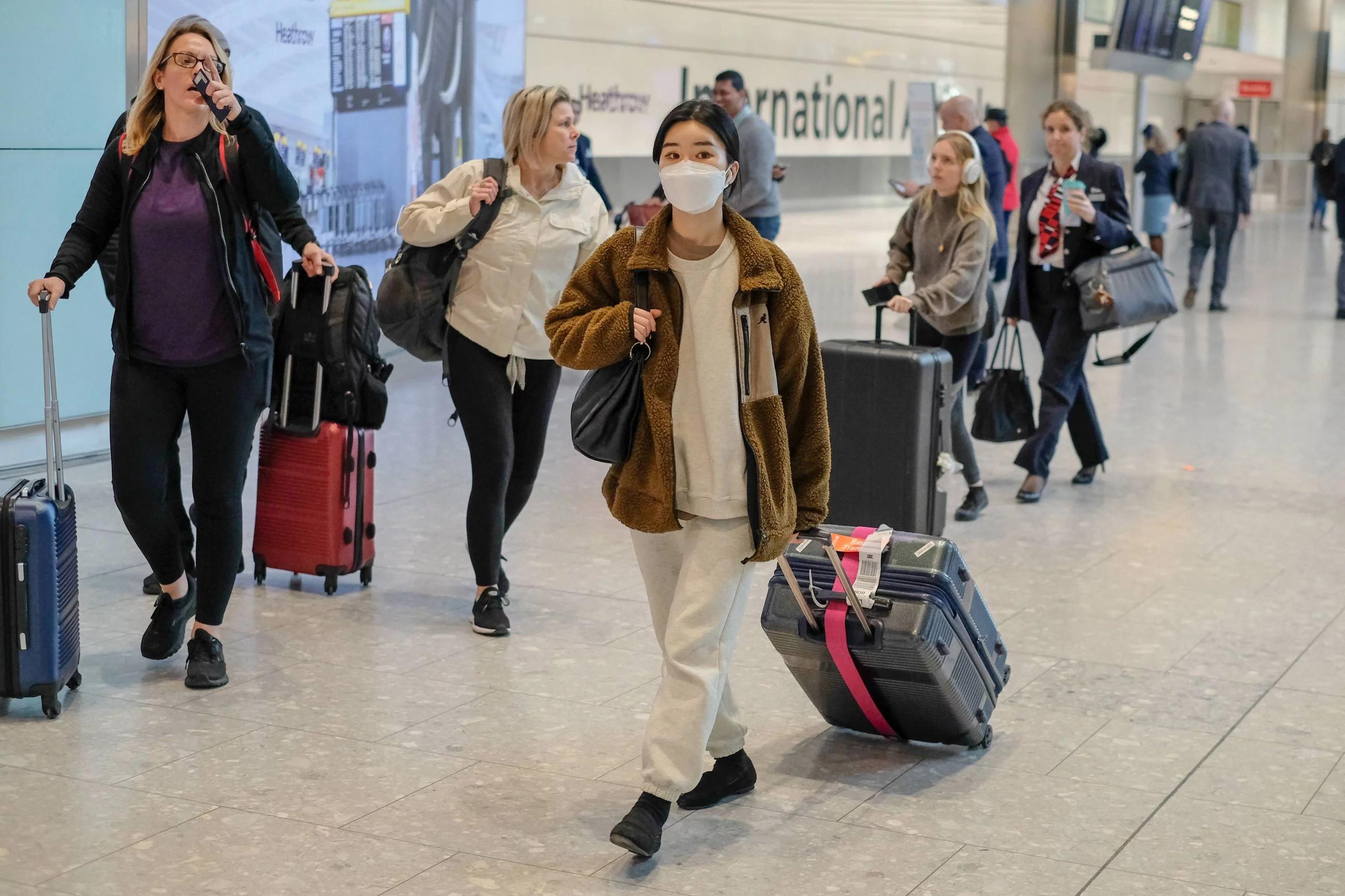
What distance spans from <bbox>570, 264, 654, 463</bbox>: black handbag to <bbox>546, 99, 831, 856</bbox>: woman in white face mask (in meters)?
A: 0.02

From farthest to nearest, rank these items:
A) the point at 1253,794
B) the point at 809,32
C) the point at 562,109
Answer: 1. the point at 809,32
2. the point at 562,109
3. the point at 1253,794

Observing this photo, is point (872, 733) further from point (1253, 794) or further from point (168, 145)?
point (168, 145)

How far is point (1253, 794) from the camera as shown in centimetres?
383

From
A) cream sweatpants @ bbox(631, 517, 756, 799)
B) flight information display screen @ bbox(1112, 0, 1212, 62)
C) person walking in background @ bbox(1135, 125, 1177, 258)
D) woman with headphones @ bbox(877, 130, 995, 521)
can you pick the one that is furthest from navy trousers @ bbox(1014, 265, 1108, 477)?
flight information display screen @ bbox(1112, 0, 1212, 62)

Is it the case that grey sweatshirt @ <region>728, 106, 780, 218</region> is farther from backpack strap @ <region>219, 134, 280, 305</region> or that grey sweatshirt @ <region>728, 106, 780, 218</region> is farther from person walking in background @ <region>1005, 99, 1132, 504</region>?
backpack strap @ <region>219, 134, 280, 305</region>

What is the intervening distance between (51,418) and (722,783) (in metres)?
2.02

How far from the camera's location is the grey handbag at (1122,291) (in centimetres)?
699

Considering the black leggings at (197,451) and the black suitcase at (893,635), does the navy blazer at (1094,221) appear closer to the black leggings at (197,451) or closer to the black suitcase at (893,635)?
the black suitcase at (893,635)

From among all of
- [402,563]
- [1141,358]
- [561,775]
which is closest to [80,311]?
[402,563]

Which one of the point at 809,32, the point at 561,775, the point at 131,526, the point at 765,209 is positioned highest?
the point at 809,32

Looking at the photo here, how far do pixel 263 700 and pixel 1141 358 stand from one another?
29.2ft

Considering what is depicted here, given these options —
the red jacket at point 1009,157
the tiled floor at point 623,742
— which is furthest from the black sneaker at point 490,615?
the red jacket at point 1009,157

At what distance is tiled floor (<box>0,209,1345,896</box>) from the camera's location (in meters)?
3.36

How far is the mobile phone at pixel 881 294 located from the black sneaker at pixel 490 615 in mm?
1657
